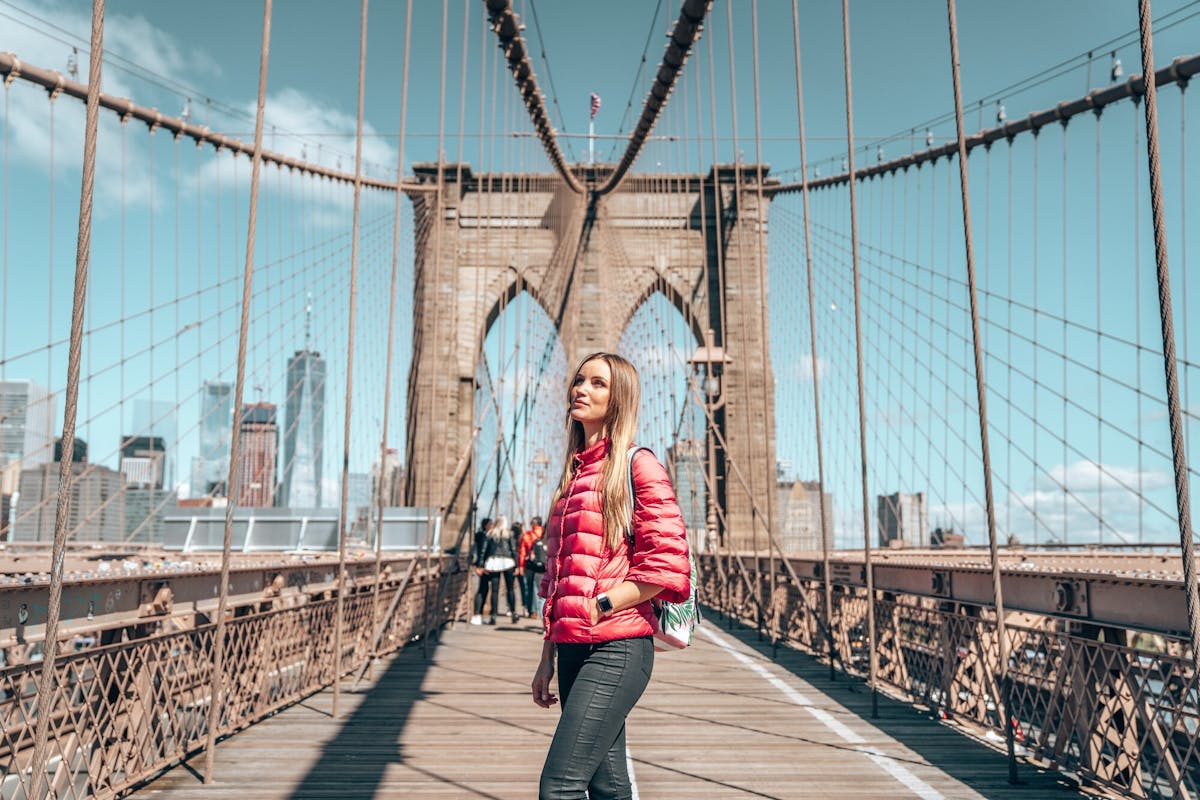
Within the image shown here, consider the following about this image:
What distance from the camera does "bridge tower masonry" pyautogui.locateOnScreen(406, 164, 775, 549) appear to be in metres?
22.2

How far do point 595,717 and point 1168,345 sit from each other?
1925mm

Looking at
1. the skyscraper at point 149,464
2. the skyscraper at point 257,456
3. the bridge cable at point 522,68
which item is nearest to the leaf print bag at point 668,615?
the skyscraper at point 257,456

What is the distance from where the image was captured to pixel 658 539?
6.52ft

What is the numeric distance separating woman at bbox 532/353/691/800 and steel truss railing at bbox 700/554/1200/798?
1.78m

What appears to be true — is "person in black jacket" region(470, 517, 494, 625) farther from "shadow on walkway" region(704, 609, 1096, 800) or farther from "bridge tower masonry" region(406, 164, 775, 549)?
"bridge tower masonry" region(406, 164, 775, 549)

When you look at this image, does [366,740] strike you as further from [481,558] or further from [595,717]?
[481,558]

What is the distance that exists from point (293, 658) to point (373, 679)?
3.13 feet

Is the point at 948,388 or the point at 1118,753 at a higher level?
the point at 948,388

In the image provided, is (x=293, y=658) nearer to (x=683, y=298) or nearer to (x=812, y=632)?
(x=812, y=632)

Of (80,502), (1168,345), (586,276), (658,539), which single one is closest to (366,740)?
(658,539)

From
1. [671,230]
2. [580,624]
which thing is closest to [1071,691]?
[580,624]

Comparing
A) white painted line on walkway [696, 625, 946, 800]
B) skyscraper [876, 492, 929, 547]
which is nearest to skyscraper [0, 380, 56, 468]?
white painted line on walkway [696, 625, 946, 800]

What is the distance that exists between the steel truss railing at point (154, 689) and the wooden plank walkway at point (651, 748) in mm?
153

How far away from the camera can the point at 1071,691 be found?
12.9ft
